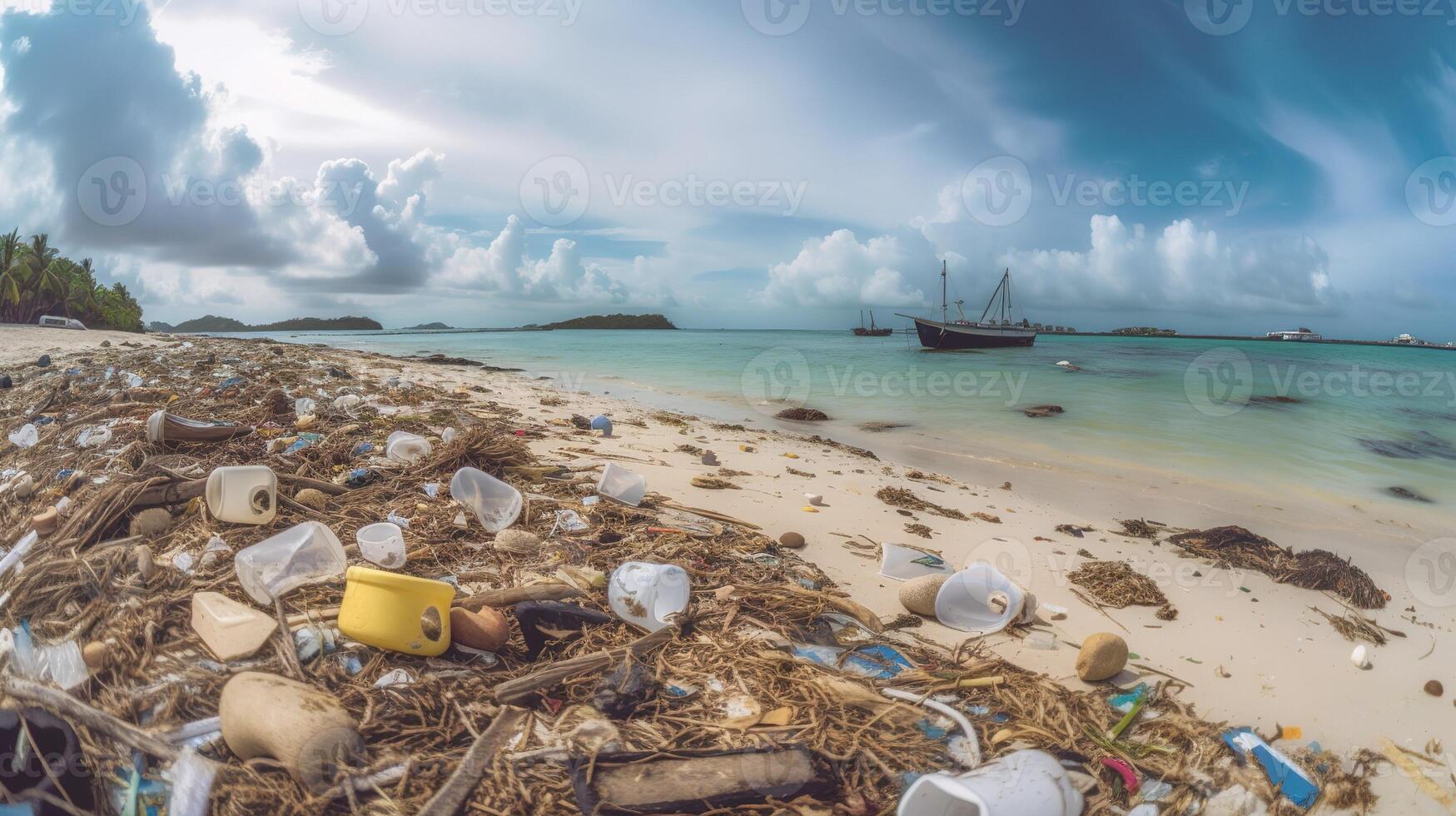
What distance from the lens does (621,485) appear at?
14.9 feet

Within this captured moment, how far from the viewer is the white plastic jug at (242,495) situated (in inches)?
127

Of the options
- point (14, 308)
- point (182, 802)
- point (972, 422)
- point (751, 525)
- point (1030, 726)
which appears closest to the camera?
point (182, 802)

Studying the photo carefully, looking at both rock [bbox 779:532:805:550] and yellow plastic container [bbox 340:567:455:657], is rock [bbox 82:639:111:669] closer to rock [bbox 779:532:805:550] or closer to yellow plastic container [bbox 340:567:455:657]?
yellow plastic container [bbox 340:567:455:657]

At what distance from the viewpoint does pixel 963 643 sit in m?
2.90

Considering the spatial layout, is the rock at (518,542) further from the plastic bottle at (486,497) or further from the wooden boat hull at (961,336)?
the wooden boat hull at (961,336)

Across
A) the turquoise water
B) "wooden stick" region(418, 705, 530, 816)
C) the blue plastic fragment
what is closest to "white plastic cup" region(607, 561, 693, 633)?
"wooden stick" region(418, 705, 530, 816)

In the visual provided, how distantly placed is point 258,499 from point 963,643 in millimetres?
3933

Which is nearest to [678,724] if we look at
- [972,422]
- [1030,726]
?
[1030,726]

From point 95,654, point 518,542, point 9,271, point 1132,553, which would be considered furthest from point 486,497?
point 9,271

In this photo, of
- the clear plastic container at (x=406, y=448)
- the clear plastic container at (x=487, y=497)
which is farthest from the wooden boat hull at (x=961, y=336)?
the clear plastic container at (x=487, y=497)

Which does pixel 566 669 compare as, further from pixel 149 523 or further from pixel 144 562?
pixel 149 523

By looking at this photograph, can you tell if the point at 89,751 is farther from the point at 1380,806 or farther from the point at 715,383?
the point at 715,383

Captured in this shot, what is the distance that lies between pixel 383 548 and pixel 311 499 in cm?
102

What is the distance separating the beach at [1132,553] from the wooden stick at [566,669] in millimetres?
1399
